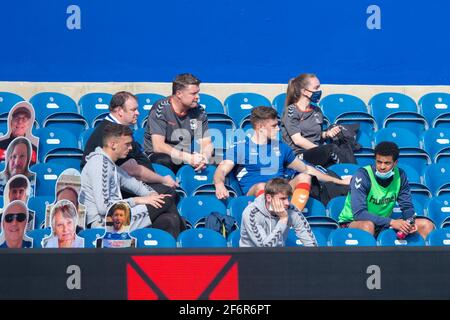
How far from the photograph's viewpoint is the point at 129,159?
886 cm

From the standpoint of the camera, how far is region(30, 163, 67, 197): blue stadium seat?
29.9 ft

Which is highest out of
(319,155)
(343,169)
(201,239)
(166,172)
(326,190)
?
(319,155)


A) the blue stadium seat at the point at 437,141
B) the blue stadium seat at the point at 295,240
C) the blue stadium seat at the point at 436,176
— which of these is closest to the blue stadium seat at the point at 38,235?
the blue stadium seat at the point at 295,240

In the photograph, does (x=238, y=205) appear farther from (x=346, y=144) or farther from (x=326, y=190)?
(x=346, y=144)

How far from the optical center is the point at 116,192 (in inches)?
336

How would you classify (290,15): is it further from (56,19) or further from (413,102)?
(56,19)

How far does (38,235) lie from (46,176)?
0.83 meters

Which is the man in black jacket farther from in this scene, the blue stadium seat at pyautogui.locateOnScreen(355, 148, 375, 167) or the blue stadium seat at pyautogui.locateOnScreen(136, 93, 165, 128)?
the blue stadium seat at pyautogui.locateOnScreen(355, 148, 375, 167)

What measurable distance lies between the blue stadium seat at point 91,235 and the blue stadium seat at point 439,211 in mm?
2529

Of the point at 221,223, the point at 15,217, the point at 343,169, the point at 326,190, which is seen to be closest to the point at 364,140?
the point at 343,169

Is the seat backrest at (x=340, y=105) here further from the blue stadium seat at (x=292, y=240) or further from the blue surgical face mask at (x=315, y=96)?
the blue stadium seat at (x=292, y=240)

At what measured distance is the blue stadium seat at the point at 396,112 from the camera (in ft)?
34.6

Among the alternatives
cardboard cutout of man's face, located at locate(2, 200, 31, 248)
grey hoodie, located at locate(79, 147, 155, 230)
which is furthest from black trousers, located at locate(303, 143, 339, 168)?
cardboard cutout of man's face, located at locate(2, 200, 31, 248)
